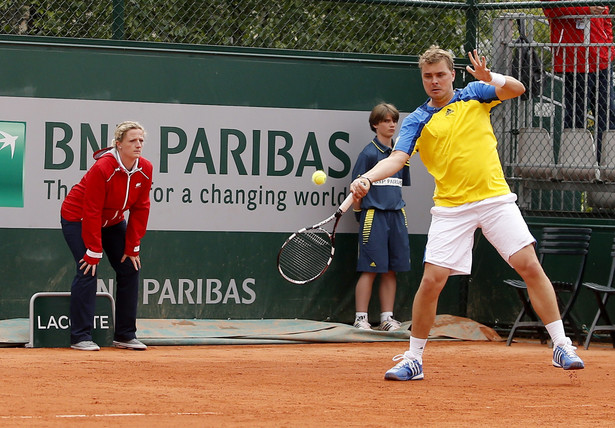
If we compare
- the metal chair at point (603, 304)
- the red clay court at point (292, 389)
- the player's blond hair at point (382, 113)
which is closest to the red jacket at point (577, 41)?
the player's blond hair at point (382, 113)

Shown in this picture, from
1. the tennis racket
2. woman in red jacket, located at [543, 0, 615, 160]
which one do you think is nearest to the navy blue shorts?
the tennis racket

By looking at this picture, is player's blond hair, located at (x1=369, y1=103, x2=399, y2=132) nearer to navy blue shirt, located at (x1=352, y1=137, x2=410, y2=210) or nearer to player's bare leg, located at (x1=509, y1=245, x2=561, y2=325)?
navy blue shirt, located at (x1=352, y1=137, x2=410, y2=210)

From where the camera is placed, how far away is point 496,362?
7039 mm

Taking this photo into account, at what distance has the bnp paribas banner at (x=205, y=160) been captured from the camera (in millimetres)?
7934

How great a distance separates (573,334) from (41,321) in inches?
166

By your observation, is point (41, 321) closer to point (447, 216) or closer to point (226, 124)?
point (226, 124)

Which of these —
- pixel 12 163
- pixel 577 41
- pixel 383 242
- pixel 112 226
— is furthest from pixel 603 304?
pixel 12 163

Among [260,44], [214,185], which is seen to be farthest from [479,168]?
[260,44]

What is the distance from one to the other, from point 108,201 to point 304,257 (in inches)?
58.1

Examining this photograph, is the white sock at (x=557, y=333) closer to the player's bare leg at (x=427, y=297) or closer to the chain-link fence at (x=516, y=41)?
the player's bare leg at (x=427, y=297)

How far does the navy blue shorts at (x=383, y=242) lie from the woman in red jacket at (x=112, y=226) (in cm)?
204

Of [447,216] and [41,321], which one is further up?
[447,216]

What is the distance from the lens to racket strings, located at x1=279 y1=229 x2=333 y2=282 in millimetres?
7543

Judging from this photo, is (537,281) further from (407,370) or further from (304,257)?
(304,257)
